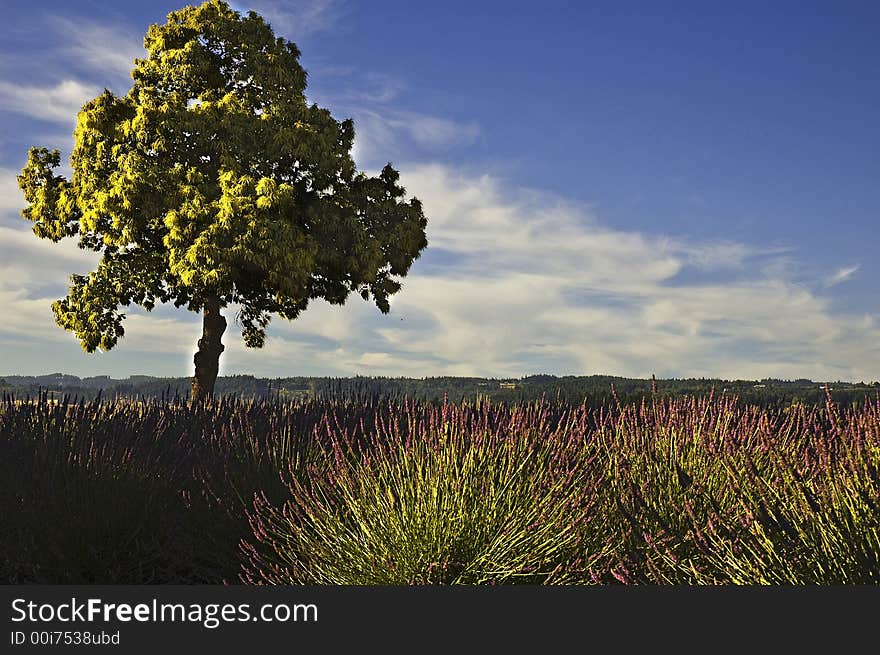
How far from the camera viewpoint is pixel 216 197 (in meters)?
19.8

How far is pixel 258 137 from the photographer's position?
20531 mm

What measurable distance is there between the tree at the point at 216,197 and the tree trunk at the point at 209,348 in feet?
0.12

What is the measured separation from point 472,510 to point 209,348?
17771 millimetres

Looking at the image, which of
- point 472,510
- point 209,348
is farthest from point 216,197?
point 472,510

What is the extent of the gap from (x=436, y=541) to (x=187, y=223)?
1660 centimetres

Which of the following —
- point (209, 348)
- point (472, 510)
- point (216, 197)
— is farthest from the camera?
point (209, 348)

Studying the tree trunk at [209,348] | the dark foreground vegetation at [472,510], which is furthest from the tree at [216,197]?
the dark foreground vegetation at [472,510]

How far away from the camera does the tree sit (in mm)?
19188

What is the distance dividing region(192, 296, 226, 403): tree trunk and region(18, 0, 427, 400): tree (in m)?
0.04

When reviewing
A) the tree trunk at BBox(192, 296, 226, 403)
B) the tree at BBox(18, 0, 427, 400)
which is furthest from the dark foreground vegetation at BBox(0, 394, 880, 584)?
the tree trunk at BBox(192, 296, 226, 403)

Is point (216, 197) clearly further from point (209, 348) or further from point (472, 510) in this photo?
point (472, 510)

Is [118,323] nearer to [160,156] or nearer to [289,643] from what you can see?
[160,156]

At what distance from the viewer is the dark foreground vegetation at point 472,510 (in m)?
4.49

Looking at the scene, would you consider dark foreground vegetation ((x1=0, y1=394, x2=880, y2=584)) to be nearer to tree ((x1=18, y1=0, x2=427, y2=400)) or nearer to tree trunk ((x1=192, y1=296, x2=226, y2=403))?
tree ((x1=18, y1=0, x2=427, y2=400))
